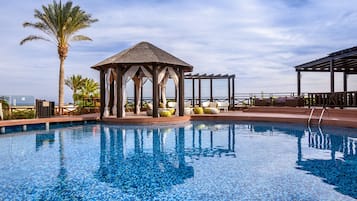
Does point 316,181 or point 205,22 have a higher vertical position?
point 205,22

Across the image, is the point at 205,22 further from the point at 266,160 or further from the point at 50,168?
the point at 50,168

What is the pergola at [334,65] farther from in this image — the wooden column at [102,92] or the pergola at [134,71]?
the wooden column at [102,92]

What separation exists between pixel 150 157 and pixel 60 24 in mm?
15939

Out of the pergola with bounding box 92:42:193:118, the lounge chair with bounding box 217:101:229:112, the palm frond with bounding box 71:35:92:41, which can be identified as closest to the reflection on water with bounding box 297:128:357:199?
the pergola with bounding box 92:42:193:118

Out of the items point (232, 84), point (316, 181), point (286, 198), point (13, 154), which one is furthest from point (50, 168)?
point (232, 84)

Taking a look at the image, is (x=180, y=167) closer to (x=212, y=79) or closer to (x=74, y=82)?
(x=212, y=79)

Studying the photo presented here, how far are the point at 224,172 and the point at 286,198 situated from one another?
1671 millimetres

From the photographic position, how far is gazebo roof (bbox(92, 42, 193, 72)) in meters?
14.7

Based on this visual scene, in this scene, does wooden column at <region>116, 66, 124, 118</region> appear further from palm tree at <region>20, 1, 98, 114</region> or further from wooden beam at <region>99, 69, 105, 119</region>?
palm tree at <region>20, 1, 98, 114</region>

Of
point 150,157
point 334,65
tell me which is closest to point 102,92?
point 150,157

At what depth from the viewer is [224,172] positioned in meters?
5.78

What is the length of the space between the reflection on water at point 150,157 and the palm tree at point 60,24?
35.1 ft

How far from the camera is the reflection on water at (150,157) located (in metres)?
5.15

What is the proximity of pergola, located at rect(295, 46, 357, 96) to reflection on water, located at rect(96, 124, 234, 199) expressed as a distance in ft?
27.3
